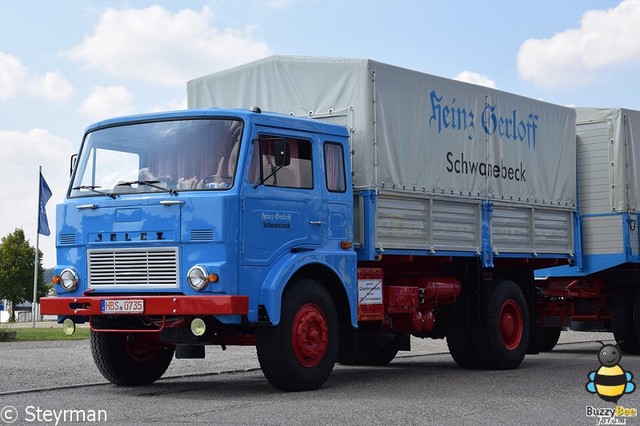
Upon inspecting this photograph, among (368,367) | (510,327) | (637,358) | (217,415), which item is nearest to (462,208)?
(510,327)

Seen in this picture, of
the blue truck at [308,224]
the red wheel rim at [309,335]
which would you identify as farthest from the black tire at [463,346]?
the red wheel rim at [309,335]

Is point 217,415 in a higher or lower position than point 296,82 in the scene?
lower

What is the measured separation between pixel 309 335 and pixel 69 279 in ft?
8.72

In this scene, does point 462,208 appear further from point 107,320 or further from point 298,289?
point 107,320

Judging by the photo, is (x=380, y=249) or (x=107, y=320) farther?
(x=380, y=249)

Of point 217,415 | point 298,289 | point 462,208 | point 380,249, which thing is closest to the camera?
point 217,415

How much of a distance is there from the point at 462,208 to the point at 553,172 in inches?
102

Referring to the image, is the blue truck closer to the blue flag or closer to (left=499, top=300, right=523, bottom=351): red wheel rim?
(left=499, top=300, right=523, bottom=351): red wheel rim

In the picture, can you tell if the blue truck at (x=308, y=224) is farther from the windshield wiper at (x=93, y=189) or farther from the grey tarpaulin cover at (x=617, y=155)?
the grey tarpaulin cover at (x=617, y=155)

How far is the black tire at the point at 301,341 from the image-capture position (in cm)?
1091

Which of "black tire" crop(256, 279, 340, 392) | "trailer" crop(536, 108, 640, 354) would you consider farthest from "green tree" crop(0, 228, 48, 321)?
"black tire" crop(256, 279, 340, 392)

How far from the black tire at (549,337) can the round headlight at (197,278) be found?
9.53 meters

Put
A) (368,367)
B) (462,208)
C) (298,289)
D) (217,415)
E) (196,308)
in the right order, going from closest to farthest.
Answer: (217,415) → (196,308) → (298,289) → (462,208) → (368,367)

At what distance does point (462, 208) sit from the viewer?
14.1 m
